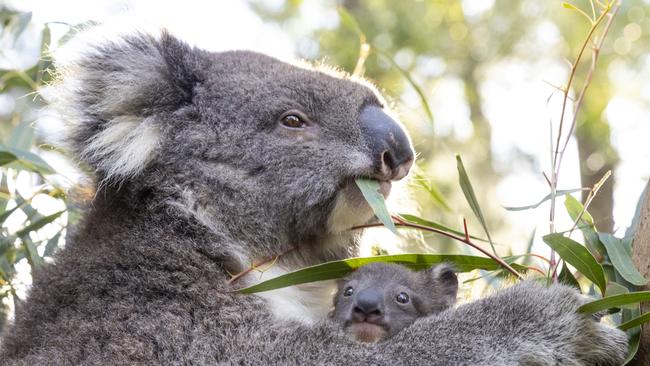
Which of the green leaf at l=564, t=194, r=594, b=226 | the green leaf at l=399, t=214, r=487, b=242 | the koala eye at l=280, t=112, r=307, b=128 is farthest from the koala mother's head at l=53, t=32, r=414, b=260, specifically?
the green leaf at l=564, t=194, r=594, b=226

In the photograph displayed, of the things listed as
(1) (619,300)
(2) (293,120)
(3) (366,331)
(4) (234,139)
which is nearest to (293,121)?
(2) (293,120)

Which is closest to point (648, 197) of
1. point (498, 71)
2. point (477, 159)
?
point (477, 159)

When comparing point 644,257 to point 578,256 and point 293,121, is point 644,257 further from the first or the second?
point 293,121

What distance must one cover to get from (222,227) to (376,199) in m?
0.69

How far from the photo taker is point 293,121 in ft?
11.8

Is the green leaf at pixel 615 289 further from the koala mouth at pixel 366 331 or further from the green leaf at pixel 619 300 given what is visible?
the koala mouth at pixel 366 331

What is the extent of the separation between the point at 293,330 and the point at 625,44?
5.80 m

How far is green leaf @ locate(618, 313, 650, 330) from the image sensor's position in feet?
8.27

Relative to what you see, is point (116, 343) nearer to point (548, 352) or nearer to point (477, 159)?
point (548, 352)

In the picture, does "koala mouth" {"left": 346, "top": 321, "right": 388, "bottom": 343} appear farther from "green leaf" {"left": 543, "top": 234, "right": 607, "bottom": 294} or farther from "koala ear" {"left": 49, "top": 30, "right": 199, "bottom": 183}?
"koala ear" {"left": 49, "top": 30, "right": 199, "bottom": 183}

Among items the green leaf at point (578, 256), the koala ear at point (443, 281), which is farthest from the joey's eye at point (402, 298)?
the green leaf at point (578, 256)

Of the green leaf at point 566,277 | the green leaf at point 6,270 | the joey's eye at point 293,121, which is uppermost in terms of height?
the joey's eye at point 293,121

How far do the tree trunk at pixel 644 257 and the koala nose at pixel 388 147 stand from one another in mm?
976

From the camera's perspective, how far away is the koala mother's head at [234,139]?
3.43 m
